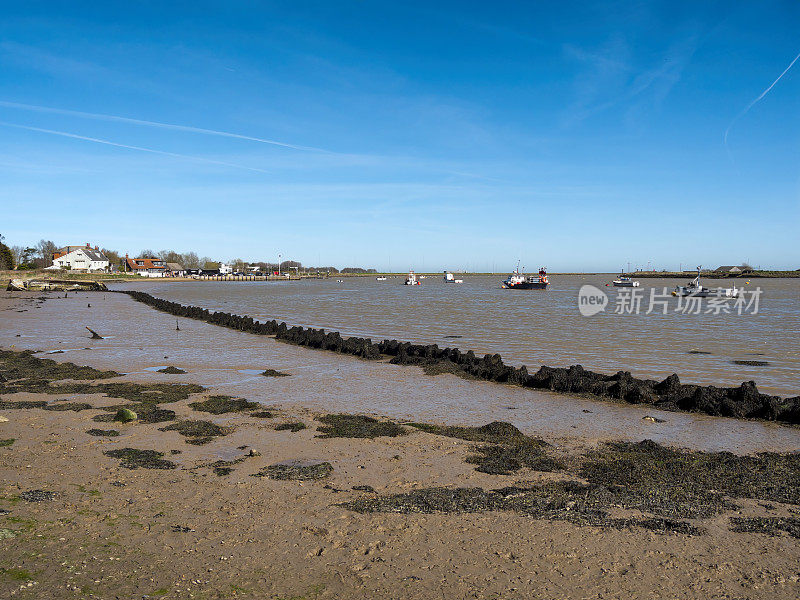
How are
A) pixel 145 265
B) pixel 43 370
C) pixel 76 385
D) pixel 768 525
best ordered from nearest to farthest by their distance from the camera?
pixel 768 525
pixel 76 385
pixel 43 370
pixel 145 265

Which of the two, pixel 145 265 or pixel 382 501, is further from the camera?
pixel 145 265

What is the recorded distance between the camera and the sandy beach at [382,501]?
495 cm

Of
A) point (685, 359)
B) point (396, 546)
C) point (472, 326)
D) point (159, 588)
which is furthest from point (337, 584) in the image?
point (472, 326)

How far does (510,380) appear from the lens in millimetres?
15734

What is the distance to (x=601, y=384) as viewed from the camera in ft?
46.8

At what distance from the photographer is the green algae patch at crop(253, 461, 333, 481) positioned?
7.60 meters

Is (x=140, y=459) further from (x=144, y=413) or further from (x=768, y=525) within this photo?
(x=768, y=525)

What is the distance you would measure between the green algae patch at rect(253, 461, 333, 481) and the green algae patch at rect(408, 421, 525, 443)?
2.72 metres

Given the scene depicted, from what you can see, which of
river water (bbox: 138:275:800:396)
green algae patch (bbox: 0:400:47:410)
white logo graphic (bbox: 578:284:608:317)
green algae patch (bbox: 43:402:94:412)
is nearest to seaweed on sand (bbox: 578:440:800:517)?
river water (bbox: 138:275:800:396)

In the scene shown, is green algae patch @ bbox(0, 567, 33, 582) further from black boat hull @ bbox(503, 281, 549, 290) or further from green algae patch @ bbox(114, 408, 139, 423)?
black boat hull @ bbox(503, 281, 549, 290)

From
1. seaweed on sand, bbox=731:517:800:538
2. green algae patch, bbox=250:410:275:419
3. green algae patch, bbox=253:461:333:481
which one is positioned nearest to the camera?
seaweed on sand, bbox=731:517:800:538

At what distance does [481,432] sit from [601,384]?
18.2 ft

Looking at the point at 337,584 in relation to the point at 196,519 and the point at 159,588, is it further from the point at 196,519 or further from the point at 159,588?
the point at 196,519

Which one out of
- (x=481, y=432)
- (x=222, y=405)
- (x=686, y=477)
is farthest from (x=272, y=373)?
(x=686, y=477)
